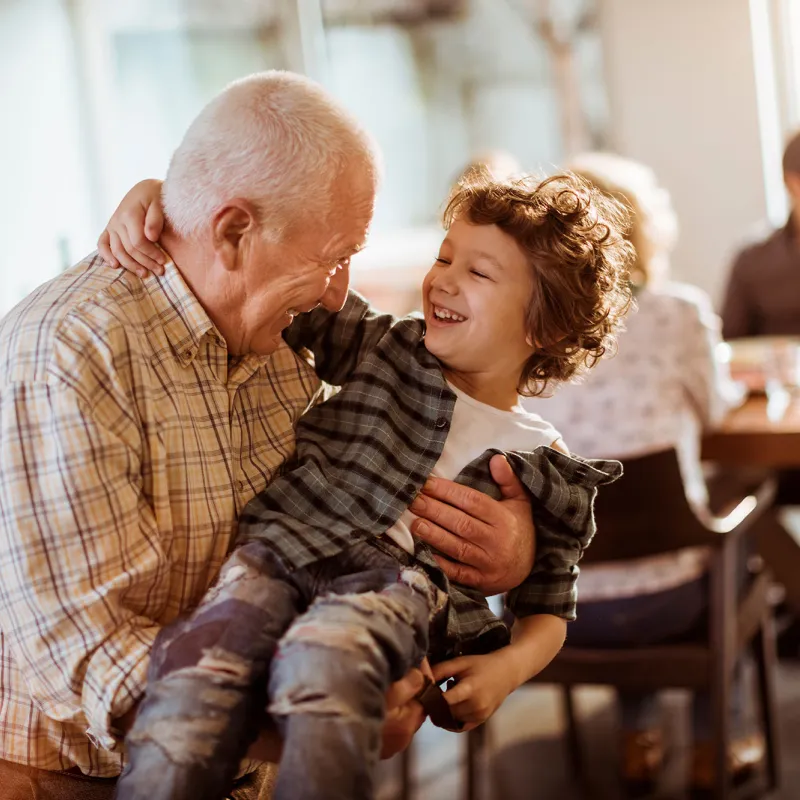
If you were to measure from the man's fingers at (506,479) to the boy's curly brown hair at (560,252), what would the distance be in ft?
0.71

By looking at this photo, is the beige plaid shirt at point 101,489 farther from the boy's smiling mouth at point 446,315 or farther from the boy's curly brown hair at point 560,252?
the boy's curly brown hair at point 560,252

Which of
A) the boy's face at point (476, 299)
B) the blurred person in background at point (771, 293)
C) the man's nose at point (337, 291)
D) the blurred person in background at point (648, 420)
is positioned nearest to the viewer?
the man's nose at point (337, 291)

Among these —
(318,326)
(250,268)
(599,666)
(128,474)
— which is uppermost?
→ (250,268)

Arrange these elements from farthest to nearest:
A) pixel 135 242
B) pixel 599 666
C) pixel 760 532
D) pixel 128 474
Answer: pixel 760 532 → pixel 599 666 → pixel 135 242 → pixel 128 474

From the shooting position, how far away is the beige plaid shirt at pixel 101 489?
4.00ft

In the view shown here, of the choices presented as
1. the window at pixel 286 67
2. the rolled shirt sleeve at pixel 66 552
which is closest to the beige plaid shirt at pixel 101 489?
the rolled shirt sleeve at pixel 66 552

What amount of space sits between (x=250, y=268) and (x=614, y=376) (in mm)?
1314

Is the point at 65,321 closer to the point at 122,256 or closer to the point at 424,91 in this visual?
the point at 122,256

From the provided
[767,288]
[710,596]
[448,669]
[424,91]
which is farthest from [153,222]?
[424,91]

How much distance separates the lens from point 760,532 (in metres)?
3.09

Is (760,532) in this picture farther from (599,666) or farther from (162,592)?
(162,592)

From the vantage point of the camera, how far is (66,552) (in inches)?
48.3

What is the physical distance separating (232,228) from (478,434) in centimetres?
47

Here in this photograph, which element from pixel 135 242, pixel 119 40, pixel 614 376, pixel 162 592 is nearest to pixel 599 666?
pixel 614 376
